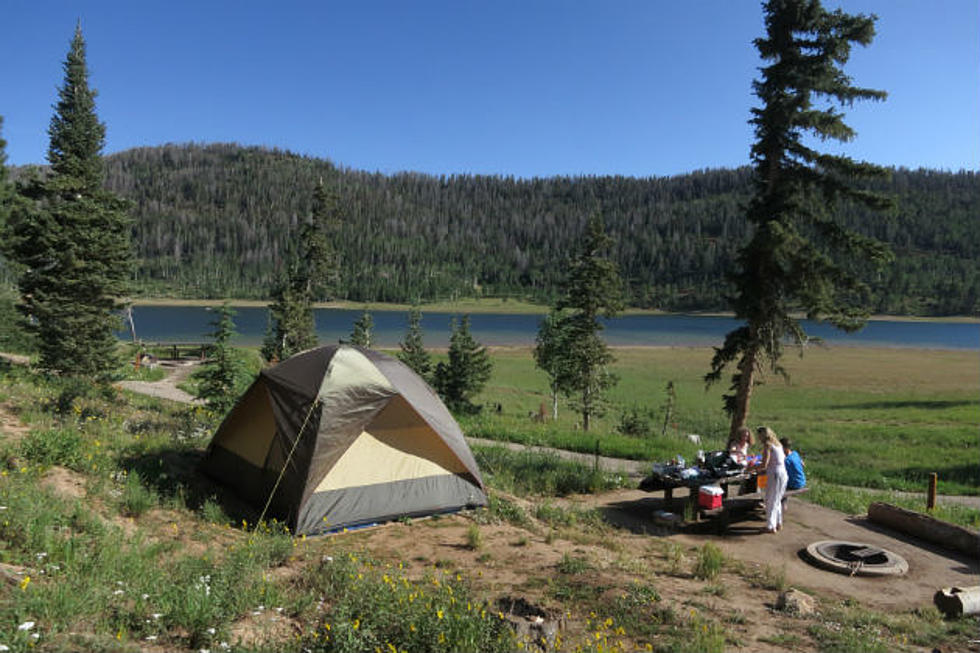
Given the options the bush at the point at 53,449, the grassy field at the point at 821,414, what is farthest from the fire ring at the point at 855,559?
the bush at the point at 53,449

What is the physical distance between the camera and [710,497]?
9281 millimetres

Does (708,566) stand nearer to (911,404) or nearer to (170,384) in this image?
(170,384)

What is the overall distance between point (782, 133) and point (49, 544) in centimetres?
1397

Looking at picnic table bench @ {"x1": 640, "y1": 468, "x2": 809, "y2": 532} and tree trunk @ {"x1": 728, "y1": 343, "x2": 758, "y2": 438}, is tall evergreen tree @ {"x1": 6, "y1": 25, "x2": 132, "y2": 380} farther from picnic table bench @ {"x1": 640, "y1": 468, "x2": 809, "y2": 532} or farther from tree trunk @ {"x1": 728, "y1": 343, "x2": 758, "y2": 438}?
tree trunk @ {"x1": 728, "y1": 343, "x2": 758, "y2": 438}

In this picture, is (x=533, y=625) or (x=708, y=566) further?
(x=708, y=566)

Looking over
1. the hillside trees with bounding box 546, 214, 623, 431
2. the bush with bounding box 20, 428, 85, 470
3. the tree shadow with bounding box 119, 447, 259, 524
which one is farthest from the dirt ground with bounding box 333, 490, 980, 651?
the hillside trees with bounding box 546, 214, 623, 431

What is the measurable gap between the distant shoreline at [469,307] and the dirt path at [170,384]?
109 metres

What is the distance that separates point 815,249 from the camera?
11.8 metres

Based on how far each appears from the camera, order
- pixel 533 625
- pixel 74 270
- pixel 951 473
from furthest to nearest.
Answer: pixel 74 270
pixel 951 473
pixel 533 625

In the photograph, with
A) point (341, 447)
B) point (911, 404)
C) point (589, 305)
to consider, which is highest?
point (589, 305)

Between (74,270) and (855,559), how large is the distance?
73.2 feet

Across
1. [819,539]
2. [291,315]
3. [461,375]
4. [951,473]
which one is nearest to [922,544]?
[819,539]

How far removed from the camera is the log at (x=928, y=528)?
855cm

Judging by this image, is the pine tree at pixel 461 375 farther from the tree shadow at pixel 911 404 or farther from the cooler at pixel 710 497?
the cooler at pixel 710 497
